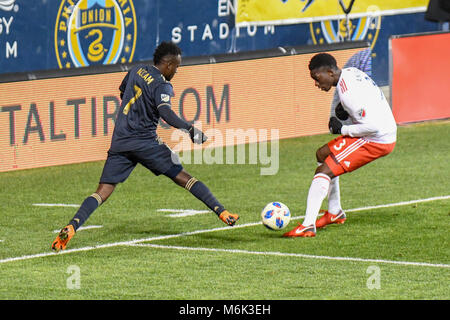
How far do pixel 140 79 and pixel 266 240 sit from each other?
193 centimetres

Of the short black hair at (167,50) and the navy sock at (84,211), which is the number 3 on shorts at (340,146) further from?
the navy sock at (84,211)

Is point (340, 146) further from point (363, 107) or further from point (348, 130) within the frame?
point (363, 107)

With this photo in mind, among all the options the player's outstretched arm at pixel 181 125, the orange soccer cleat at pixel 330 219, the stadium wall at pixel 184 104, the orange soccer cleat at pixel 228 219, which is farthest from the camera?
the stadium wall at pixel 184 104

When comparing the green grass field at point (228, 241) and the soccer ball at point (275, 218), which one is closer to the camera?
the green grass field at point (228, 241)

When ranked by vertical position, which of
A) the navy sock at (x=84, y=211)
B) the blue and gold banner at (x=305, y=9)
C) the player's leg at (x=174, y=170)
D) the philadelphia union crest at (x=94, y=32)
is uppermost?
the blue and gold banner at (x=305, y=9)

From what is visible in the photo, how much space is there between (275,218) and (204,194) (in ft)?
2.35

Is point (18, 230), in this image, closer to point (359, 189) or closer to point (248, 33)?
point (359, 189)

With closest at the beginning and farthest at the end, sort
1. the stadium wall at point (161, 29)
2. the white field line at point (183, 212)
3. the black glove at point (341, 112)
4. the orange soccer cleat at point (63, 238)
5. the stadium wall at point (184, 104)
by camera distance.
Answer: the orange soccer cleat at point (63, 238), the black glove at point (341, 112), the white field line at point (183, 212), the stadium wall at point (184, 104), the stadium wall at point (161, 29)

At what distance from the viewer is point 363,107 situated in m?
11.2

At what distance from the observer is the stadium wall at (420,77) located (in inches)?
789

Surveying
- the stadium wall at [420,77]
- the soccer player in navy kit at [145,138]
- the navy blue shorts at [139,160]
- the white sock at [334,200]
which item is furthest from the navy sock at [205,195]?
the stadium wall at [420,77]

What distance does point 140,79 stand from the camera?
11094 mm

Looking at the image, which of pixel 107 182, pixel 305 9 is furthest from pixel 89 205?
pixel 305 9

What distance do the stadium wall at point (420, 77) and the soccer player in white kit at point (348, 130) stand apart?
8.73m
